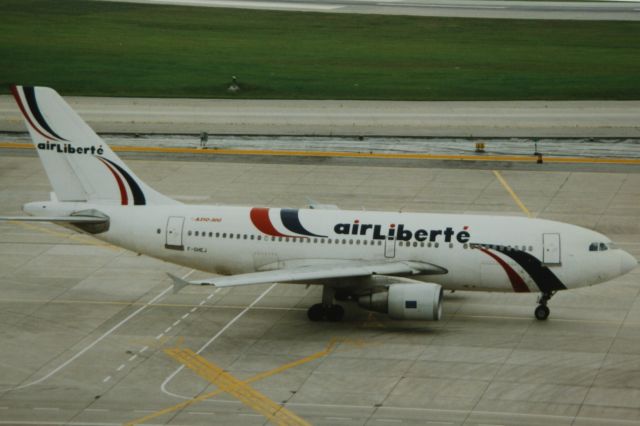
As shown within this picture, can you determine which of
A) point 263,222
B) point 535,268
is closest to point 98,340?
point 263,222

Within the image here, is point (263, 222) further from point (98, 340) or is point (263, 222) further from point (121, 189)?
point (98, 340)

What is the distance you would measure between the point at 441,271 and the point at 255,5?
328ft

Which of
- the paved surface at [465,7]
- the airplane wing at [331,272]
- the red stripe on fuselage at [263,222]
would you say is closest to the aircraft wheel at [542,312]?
the airplane wing at [331,272]

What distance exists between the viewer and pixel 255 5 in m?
145

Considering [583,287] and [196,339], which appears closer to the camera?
[196,339]

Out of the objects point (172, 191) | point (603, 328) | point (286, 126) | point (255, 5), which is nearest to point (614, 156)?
point (286, 126)

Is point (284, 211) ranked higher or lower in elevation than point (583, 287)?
higher

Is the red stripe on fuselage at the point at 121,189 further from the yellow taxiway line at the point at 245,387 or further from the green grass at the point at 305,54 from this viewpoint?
the green grass at the point at 305,54

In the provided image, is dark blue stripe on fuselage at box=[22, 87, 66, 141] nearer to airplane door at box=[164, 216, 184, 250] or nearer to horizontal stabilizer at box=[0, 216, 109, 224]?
horizontal stabilizer at box=[0, 216, 109, 224]

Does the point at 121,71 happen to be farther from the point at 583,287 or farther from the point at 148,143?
the point at 583,287

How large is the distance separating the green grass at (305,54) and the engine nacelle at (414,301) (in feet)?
171

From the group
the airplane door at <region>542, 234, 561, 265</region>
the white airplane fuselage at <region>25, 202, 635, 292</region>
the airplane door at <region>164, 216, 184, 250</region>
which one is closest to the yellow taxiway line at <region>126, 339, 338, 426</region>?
the white airplane fuselage at <region>25, 202, 635, 292</region>

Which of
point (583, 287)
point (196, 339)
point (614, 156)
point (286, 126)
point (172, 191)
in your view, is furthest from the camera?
point (286, 126)

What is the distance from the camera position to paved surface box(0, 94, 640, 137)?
3433 inches
